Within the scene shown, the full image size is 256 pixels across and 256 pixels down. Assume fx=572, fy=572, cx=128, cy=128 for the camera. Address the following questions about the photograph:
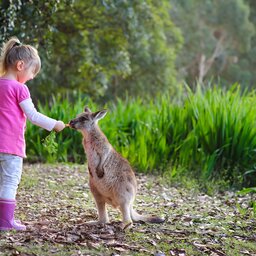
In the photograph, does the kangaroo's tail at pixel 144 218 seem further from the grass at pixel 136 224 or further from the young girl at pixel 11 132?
the young girl at pixel 11 132

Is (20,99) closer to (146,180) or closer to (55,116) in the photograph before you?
(146,180)

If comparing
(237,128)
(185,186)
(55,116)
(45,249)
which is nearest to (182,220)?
(45,249)

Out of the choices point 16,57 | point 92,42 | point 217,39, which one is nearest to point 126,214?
point 16,57

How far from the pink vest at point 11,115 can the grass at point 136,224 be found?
74 cm

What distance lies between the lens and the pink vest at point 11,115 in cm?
486

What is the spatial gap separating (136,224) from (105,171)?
→ 62 centimetres

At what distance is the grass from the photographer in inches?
178

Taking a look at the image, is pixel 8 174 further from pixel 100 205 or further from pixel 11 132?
pixel 100 205

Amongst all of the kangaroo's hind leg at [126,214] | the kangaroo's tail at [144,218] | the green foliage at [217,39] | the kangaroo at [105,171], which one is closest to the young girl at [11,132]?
the kangaroo at [105,171]

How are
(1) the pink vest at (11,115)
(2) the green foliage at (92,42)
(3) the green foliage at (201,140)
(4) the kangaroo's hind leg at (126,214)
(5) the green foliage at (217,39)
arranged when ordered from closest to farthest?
(1) the pink vest at (11,115) → (4) the kangaroo's hind leg at (126,214) → (3) the green foliage at (201,140) → (2) the green foliage at (92,42) → (5) the green foliage at (217,39)

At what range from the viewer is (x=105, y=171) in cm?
524

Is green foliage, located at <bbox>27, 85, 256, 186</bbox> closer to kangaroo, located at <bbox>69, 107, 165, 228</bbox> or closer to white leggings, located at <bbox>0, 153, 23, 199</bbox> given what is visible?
kangaroo, located at <bbox>69, 107, 165, 228</bbox>

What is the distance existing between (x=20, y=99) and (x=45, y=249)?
1.33 meters

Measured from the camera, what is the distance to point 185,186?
27.5ft
